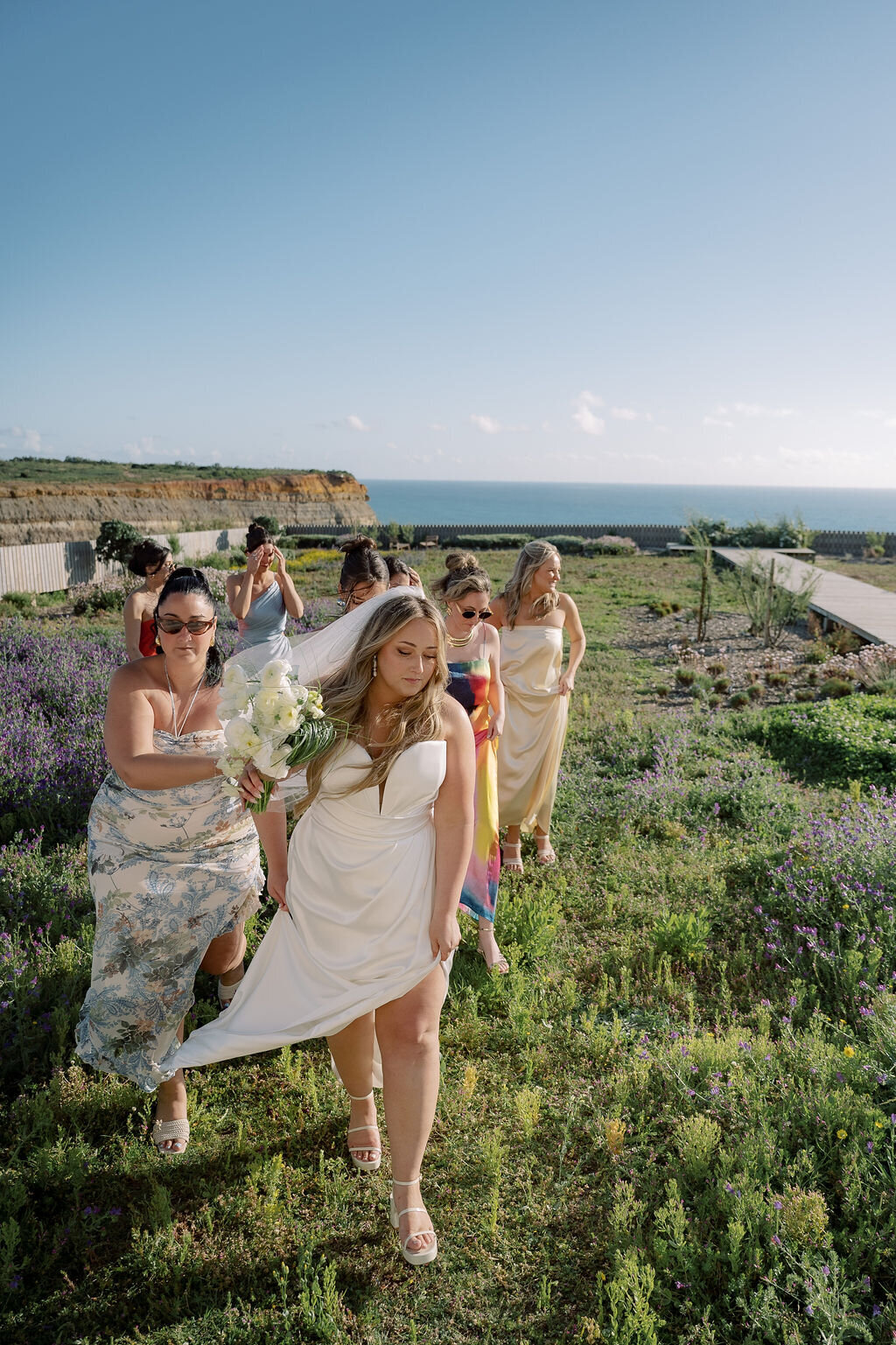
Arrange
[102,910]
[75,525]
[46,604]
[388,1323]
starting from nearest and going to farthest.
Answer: [388,1323], [102,910], [46,604], [75,525]

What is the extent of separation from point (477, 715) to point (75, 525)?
42366mm

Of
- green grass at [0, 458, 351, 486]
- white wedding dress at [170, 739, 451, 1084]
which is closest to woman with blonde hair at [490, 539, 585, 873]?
white wedding dress at [170, 739, 451, 1084]

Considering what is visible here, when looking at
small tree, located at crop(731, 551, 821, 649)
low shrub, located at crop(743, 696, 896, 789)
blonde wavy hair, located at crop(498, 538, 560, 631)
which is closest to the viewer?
blonde wavy hair, located at crop(498, 538, 560, 631)

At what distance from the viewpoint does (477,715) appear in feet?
15.9

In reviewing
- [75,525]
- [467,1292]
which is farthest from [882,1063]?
[75,525]

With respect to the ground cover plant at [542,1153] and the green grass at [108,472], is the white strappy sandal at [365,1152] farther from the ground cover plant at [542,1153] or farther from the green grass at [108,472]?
the green grass at [108,472]

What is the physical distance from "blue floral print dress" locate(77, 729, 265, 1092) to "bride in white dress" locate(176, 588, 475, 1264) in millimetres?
408

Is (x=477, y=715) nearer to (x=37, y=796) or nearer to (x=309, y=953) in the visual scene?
(x=309, y=953)

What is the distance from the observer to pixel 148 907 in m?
3.22

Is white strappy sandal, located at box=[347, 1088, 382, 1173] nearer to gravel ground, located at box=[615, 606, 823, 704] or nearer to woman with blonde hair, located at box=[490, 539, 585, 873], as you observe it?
woman with blonde hair, located at box=[490, 539, 585, 873]

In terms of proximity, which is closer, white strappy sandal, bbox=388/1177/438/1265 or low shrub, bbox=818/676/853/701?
white strappy sandal, bbox=388/1177/438/1265

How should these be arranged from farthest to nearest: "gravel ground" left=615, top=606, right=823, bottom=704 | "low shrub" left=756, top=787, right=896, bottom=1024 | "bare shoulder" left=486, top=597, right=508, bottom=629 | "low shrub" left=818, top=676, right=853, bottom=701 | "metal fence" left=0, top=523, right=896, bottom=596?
"metal fence" left=0, top=523, right=896, bottom=596 → "gravel ground" left=615, top=606, right=823, bottom=704 → "low shrub" left=818, top=676, right=853, bottom=701 → "bare shoulder" left=486, top=597, right=508, bottom=629 → "low shrub" left=756, top=787, right=896, bottom=1024

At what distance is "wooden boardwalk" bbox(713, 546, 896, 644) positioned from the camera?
1387 cm

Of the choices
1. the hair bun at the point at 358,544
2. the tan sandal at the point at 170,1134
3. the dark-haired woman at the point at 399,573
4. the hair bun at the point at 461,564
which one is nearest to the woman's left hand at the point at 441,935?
the tan sandal at the point at 170,1134
